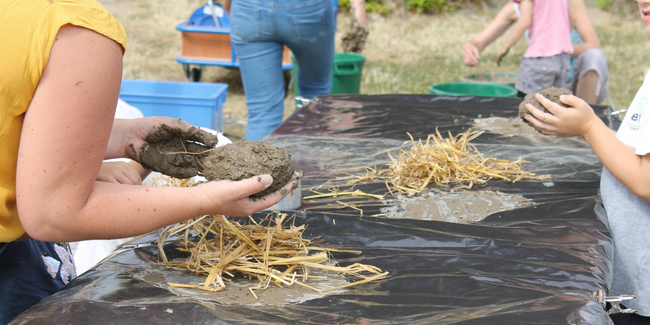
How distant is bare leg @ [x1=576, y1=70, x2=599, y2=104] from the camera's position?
14.4 feet

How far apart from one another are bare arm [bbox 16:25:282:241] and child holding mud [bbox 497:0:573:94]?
3641 mm

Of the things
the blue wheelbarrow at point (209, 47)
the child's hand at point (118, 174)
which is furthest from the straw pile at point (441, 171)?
the blue wheelbarrow at point (209, 47)

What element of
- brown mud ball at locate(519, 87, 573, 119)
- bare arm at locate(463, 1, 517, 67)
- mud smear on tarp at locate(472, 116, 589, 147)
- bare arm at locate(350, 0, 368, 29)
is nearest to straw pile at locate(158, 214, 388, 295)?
brown mud ball at locate(519, 87, 573, 119)

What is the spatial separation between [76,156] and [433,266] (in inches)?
34.8

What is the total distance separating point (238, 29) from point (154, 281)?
217 cm

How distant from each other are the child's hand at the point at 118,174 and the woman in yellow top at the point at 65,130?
0.32m

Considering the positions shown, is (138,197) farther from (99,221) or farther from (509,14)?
(509,14)

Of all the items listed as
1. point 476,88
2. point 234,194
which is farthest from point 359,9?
point 234,194

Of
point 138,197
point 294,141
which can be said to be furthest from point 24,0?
point 294,141

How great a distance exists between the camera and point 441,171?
2.09 meters

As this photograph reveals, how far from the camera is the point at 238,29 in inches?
124

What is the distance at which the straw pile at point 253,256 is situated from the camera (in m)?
1.31

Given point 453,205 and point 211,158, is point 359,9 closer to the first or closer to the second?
point 453,205

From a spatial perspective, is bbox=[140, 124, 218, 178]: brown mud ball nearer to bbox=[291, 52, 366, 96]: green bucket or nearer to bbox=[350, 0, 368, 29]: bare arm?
bbox=[350, 0, 368, 29]: bare arm
